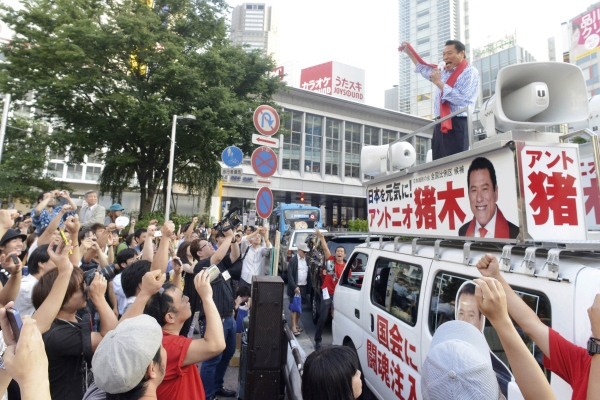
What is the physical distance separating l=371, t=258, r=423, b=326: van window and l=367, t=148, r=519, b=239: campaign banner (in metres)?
0.33

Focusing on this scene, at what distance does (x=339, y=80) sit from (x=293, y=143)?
10851mm

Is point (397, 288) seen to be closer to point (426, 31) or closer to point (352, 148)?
point (352, 148)

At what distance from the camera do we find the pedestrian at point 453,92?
12.3 ft

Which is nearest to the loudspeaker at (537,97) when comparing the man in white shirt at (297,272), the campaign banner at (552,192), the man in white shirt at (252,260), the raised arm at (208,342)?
the campaign banner at (552,192)

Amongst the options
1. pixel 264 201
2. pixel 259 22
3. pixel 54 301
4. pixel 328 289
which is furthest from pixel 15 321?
pixel 259 22

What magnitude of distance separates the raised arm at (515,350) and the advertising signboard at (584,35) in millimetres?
39047

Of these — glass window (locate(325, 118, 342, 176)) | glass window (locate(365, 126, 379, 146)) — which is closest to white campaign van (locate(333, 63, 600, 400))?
glass window (locate(325, 118, 342, 176))

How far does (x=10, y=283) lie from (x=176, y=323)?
4.17ft

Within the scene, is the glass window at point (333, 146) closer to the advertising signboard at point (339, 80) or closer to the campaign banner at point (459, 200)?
the advertising signboard at point (339, 80)

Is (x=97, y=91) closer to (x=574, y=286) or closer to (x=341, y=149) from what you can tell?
(x=574, y=286)

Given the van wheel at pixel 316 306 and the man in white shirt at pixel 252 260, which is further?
the van wheel at pixel 316 306

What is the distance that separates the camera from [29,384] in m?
1.14

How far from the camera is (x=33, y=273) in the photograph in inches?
123

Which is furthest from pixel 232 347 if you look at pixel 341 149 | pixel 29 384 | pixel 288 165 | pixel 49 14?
pixel 341 149
